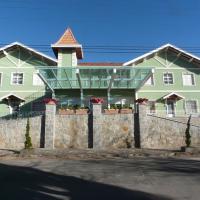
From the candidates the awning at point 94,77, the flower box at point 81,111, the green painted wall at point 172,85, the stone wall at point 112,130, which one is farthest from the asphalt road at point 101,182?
the green painted wall at point 172,85

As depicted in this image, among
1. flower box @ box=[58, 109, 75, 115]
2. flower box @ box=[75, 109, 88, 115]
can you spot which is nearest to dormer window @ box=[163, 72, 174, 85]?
flower box @ box=[75, 109, 88, 115]

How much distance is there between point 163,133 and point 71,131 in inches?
231

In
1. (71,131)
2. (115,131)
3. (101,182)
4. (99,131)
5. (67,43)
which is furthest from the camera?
(67,43)

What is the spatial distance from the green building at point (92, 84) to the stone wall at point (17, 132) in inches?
227

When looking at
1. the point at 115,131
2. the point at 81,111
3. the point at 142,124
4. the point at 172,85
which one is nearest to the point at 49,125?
the point at 81,111

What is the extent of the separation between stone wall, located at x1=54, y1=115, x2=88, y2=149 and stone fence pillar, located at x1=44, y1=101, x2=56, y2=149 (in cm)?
Answer: 36

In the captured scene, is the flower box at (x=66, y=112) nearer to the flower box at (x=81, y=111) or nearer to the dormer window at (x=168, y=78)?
the flower box at (x=81, y=111)

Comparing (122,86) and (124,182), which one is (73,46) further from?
(124,182)

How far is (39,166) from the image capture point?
34.0 feet

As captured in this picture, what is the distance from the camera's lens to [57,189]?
6840 millimetres

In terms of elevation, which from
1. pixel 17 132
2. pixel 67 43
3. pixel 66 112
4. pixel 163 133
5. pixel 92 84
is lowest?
pixel 163 133

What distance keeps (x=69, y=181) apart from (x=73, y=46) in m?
19.6

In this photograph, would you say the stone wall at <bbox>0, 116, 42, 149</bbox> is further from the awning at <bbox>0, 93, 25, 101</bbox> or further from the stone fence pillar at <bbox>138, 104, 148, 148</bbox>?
the awning at <bbox>0, 93, 25, 101</bbox>

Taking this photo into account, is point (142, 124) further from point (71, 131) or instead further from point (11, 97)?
point (11, 97)
